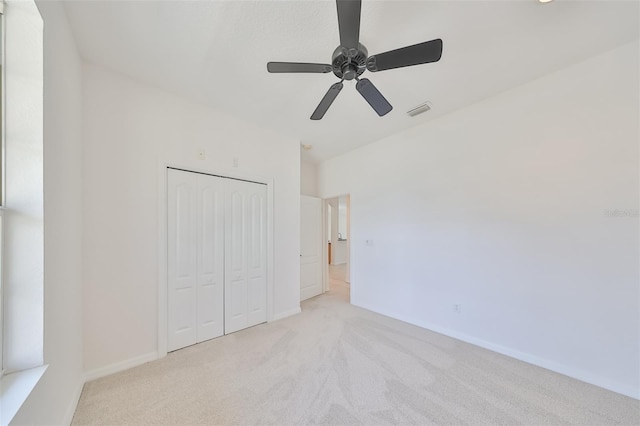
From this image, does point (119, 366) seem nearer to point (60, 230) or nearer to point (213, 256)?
point (213, 256)

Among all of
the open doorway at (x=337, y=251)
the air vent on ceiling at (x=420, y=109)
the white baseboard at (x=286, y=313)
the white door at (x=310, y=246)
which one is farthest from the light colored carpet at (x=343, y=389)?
the air vent on ceiling at (x=420, y=109)

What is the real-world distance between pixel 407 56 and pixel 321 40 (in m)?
0.79

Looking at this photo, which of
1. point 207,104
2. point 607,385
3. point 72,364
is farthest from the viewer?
point 207,104

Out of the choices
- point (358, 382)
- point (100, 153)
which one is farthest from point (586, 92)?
point (100, 153)

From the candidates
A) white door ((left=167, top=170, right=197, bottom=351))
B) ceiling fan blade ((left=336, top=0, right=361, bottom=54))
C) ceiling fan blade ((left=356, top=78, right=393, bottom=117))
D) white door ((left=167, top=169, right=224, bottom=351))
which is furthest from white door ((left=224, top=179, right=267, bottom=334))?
ceiling fan blade ((left=336, top=0, right=361, bottom=54))

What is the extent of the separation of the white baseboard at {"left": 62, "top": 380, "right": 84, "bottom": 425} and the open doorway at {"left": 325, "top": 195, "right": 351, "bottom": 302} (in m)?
3.52

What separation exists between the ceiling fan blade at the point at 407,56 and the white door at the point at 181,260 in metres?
2.30

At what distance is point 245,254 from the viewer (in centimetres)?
313

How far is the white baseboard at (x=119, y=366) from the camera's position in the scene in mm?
2049

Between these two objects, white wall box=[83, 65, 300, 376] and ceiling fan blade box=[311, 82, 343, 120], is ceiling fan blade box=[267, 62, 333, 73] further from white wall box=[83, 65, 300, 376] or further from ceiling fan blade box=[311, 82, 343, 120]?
white wall box=[83, 65, 300, 376]

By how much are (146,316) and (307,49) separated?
3.01m

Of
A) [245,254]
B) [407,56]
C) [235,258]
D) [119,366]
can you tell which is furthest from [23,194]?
[407,56]

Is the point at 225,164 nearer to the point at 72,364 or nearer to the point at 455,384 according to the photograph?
the point at 72,364

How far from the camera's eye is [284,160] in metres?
3.63
